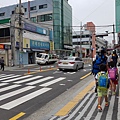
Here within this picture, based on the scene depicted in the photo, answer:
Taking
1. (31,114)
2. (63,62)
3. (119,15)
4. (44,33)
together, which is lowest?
(31,114)

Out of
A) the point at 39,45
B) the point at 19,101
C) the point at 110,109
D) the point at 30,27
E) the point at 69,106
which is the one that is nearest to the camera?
the point at 110,109

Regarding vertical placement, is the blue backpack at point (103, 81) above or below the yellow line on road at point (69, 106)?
above

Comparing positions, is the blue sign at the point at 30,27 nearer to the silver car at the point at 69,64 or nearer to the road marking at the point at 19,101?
the silver car at the point at 69,64

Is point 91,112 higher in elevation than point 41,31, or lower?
lower

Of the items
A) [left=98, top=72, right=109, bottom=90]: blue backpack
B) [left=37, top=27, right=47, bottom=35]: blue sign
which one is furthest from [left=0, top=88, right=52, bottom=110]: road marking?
[left=37, top=27, right=47, bottom=35]: blue sign

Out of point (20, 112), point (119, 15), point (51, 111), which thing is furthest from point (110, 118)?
point (119, 15)

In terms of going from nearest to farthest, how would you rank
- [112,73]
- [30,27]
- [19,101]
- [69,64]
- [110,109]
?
1. [110,109]
2. [19,101]
3. [112,73]
4. [69,64]
5. [30,27]

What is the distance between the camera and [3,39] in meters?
35.6

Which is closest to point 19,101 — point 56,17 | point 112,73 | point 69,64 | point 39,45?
point 112,73

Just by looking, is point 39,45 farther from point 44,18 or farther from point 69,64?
point 44,18

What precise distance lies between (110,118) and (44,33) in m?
41.4

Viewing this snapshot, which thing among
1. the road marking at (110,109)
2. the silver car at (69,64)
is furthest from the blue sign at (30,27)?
the road marking at (110,109)

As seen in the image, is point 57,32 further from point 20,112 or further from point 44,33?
point 20,112

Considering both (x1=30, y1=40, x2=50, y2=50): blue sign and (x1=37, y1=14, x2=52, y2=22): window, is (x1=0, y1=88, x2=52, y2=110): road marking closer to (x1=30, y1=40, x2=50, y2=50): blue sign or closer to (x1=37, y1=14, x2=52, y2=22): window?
(x1=30, y1=40, x2=50, y2=50): blue sign
